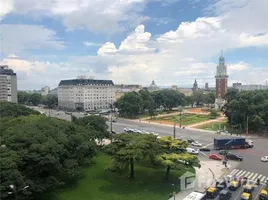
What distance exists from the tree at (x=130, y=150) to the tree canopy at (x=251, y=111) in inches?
1232

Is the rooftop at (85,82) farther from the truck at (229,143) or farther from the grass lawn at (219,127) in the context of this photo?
the truck at (229,143)

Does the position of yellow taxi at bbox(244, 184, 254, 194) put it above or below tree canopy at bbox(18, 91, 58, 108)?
below

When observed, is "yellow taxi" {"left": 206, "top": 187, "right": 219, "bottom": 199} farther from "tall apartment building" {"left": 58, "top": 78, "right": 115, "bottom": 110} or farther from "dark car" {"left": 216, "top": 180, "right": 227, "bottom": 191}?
"tall apartment building" {"left": 58, "top": 78, "right": 115, "bottom": 110}

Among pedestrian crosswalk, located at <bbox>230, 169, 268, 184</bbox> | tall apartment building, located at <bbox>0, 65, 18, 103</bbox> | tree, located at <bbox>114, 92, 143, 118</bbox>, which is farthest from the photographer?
tall apartment building, located at <bbox>0, 65, 18, 103</bbox>

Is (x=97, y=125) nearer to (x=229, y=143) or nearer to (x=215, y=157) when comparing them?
(x=215, y=157)

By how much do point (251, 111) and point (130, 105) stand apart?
34891 mm

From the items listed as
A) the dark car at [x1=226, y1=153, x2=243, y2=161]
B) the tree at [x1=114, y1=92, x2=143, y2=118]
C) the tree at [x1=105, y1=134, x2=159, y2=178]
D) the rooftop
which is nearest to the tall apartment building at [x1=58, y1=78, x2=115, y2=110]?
the rooftop

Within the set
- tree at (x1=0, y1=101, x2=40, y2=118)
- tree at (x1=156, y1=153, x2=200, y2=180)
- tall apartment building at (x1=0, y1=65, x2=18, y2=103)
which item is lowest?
tree at (x1=156, y1=153, x2=200, y2=180)

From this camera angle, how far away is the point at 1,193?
17172 millimetres

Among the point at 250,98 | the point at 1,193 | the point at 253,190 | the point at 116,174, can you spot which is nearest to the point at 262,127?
the point at 250,98

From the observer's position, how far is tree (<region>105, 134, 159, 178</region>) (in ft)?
80.7

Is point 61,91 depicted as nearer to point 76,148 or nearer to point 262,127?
point 262,127

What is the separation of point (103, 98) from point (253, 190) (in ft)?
302

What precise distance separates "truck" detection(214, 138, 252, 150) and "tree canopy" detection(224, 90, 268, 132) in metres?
10.5
